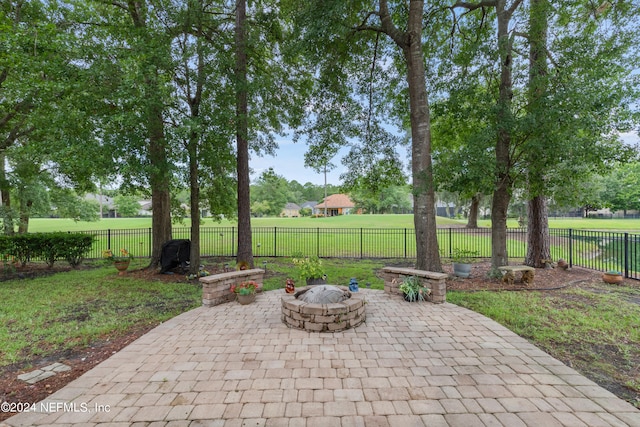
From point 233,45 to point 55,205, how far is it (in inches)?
474

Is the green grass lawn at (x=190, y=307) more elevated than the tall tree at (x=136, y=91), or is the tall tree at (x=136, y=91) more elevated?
the tall tree at (x=136, y=91)

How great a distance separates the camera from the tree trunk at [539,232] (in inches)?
299

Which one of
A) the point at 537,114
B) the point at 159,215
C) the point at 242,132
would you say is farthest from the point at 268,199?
the point at 537,114

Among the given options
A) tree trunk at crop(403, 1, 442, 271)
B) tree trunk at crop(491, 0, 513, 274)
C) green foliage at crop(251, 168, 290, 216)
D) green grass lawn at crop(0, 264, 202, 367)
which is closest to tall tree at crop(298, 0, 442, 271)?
tree trunk at crop(403, 1, 442, 271)

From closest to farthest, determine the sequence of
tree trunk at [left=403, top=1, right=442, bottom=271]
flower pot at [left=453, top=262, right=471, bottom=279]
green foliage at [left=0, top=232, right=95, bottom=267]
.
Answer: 1. tree trunk at [left=403, top=1, right=442, bottom=271]
2. flower pot at [left=453, top=262, right=471, bottom=279]
3. green foliage at [left=0, top=232, right=95, bottom=267]

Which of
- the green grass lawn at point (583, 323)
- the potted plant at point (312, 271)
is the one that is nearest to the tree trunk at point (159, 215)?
the potted plant at point (312, 271)

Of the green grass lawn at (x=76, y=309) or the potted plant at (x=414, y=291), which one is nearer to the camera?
the green grass lawn at (x=76, y=309)

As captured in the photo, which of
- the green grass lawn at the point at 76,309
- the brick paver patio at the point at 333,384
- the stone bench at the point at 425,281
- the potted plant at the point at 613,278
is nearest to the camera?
the brick paver patio at the point at 333,384

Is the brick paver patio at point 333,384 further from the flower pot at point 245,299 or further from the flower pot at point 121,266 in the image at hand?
the flower pot at point 121,266

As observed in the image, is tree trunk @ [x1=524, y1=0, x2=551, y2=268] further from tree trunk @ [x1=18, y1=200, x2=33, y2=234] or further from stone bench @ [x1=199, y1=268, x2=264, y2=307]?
tree trunk @ [x1=18, y1=200, x2=33, y2=234]

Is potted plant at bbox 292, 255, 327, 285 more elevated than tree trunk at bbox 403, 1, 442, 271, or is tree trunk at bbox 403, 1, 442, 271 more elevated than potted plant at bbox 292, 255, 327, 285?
tree trunk at bbox 403, 1, 442, 271

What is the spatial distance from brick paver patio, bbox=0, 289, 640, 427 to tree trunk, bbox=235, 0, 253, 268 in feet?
11.8

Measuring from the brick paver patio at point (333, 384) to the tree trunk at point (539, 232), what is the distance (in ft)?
17.7

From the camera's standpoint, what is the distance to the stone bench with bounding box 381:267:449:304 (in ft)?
16.1
